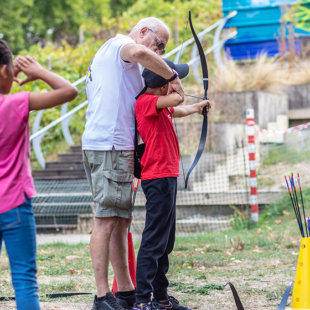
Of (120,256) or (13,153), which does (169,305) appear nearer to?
(120,256)

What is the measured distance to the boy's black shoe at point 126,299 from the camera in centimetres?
299

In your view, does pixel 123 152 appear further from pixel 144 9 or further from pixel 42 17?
pixel 42 17

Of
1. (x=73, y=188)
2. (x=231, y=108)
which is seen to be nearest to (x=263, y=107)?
(x=231, y=108)

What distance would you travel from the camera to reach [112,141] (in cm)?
287

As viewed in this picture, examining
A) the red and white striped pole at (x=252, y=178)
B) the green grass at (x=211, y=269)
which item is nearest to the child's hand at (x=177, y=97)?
the green grass at (x=211, y=269)

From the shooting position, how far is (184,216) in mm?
7004

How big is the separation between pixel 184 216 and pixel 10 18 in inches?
614

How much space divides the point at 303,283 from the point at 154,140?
1224 millimetres

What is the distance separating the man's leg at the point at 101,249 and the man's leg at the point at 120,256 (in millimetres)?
126

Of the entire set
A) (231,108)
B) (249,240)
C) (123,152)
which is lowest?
(249,240)

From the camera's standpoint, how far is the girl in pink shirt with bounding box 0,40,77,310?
2.12 meters

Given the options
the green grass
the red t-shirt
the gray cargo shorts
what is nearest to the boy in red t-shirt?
the red t-shirt

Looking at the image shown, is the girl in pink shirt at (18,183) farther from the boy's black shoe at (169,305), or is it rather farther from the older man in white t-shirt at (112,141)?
the boy's black shoe at (169,305)

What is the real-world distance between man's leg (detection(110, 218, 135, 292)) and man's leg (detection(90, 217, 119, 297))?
13 cm
